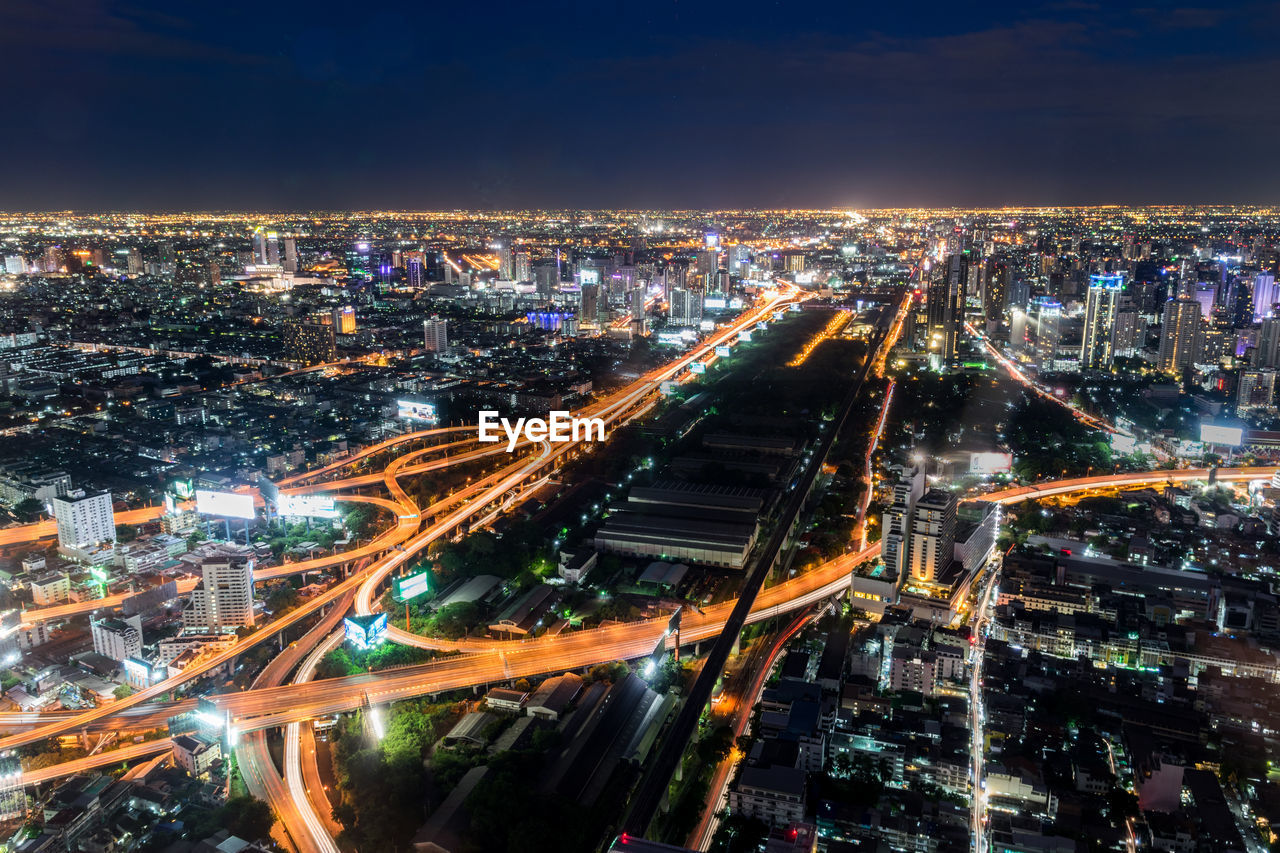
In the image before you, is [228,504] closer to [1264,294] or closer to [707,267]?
[707,267]

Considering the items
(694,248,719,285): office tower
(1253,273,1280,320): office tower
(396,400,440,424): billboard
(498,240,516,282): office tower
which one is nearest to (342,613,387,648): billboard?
(396,400,440,424): billboard

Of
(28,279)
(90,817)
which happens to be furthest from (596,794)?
(28,279)

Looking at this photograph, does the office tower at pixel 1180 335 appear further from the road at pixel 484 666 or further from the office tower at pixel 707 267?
the office tower at pixel 707 267

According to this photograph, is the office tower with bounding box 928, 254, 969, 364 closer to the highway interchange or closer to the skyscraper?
the highway interchange

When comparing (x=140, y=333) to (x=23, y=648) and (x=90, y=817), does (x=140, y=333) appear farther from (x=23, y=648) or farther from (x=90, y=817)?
(x=90, y=817)

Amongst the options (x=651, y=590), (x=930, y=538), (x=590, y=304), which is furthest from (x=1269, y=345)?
(x=590, y=304)

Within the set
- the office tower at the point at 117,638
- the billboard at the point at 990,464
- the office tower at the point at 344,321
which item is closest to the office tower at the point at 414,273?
the office tower at the point at 344,321
